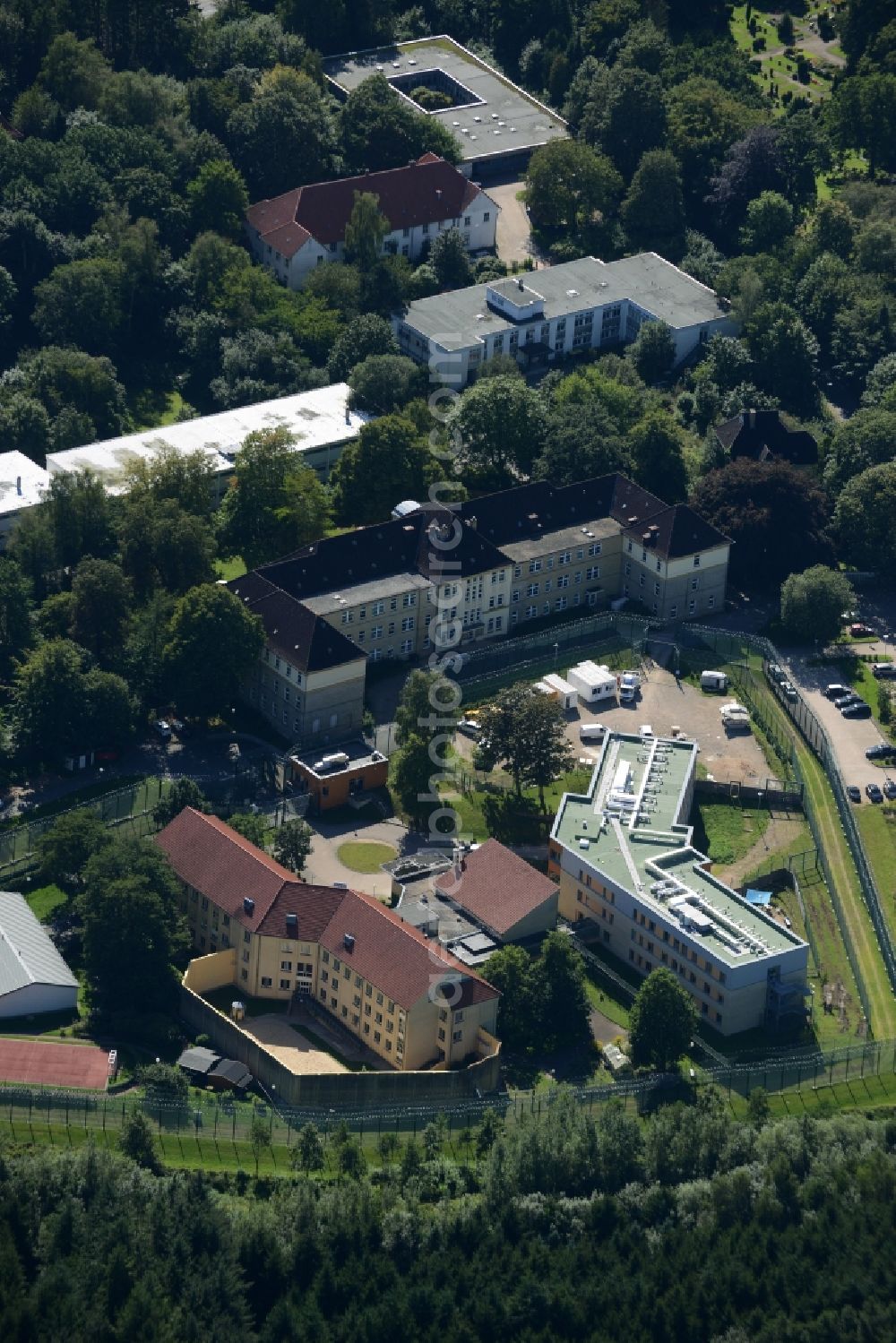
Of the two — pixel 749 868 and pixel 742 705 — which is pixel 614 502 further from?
pixel 749 868

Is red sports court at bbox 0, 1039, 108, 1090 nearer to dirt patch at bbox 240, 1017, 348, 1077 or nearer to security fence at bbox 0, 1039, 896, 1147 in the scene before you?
security fence at bbox 0, 1039, 896, 1147

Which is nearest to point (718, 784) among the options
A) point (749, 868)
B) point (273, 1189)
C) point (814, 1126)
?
point (749, 868)

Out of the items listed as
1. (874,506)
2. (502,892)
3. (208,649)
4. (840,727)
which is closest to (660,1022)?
(502,892)

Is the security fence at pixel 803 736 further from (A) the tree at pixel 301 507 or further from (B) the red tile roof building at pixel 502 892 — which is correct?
(A) the tree at pixel 301 507

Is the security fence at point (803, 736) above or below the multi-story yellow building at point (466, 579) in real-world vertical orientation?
below

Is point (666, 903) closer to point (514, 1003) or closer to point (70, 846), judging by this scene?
point (514, 1003)

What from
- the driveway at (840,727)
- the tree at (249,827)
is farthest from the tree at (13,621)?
the driveway at (840,727)
